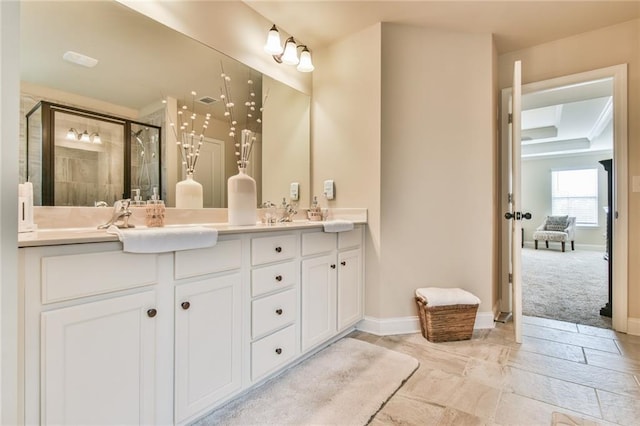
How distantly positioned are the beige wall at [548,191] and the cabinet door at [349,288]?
Result: 694 centimetres

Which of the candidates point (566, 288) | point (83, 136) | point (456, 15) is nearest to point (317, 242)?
point (83, 136)

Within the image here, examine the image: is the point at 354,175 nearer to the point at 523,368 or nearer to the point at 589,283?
the point at 523,368

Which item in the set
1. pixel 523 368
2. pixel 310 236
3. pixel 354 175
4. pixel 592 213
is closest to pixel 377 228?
pixel 354 175

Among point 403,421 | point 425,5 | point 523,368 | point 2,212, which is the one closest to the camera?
point 2,212

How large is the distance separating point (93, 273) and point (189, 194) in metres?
0.90

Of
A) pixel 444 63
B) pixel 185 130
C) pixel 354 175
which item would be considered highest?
pixel 444 63

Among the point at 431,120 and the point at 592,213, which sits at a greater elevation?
the point at 431,120

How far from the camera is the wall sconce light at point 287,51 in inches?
86.3

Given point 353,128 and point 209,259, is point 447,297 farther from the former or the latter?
point 209,259

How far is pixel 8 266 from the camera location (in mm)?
592

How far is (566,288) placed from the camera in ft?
12.2

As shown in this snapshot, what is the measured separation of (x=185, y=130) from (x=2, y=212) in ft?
4.55

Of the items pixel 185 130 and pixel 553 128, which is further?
pixel 553 128

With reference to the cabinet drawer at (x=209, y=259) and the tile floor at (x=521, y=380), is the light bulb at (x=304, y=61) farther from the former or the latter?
the tile floor at (x=521, y=380)
